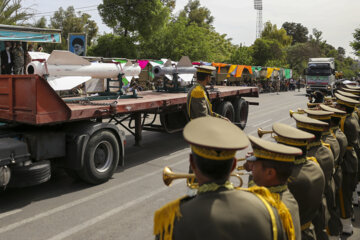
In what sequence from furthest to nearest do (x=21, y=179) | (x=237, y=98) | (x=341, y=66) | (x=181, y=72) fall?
1. (x=341, y=66)
2. (x=237, y=98)
3. (x=181, y=72)
4. (x=21, y=179)

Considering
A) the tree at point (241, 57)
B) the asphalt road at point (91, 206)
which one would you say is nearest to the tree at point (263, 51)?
the tree at point (241, 57)

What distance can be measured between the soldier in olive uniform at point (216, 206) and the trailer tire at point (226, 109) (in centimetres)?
830

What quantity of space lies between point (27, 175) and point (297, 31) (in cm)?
9147

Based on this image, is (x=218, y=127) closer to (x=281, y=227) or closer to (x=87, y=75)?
(x=281, y=227)

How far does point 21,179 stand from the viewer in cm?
470

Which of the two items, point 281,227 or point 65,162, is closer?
point 281,227

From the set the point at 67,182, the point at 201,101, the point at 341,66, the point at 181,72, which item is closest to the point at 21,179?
the point at 67,182

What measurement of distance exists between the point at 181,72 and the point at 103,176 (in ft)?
15.8

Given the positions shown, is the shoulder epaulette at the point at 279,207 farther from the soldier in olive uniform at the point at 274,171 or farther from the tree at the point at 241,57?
the tree at the point at 241,57

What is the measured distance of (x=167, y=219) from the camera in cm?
163

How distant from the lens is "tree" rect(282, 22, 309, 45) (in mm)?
85812

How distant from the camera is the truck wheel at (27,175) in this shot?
15.4ft

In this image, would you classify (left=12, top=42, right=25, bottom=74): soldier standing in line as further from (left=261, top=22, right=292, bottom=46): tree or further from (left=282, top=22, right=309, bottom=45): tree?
(left=282, top=22, right=309, bottom=45): tree

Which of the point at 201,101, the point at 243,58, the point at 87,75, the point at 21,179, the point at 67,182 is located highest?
the point at 243,58
